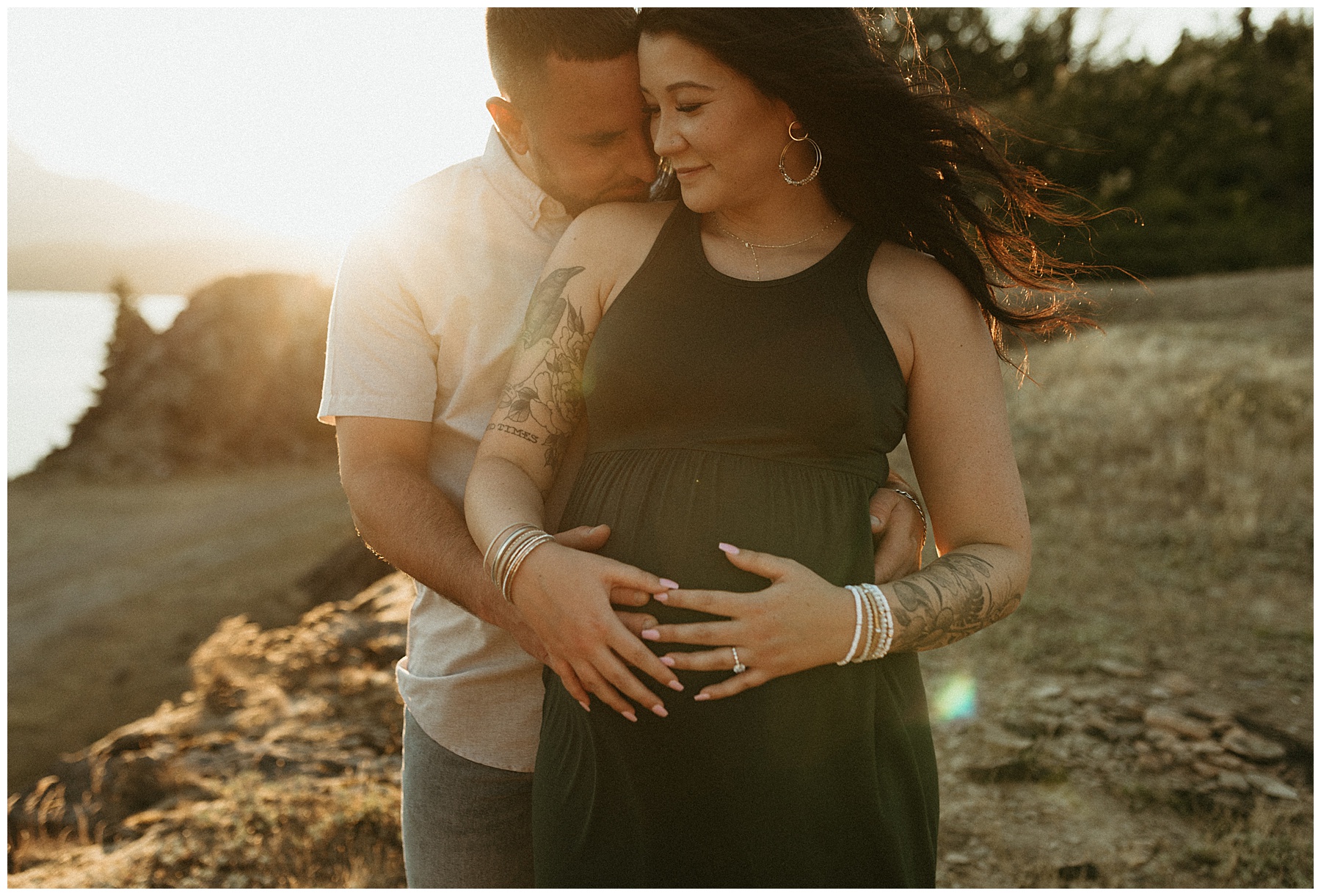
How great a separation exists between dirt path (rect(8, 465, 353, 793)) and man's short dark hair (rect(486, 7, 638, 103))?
602 cm

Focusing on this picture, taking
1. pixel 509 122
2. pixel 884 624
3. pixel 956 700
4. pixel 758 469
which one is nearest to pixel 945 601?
pixel 884 624

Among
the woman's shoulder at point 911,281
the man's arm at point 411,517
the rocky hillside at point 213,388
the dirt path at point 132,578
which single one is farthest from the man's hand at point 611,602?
the rocky hillside at point 213,388

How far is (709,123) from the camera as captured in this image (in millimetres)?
1772

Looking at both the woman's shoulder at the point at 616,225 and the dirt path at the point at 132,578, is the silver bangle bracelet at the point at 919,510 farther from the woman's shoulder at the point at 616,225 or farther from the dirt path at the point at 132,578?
the dirt path at the point at 132,578

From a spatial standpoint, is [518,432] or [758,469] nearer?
[758,469]

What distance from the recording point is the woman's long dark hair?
1.76 metres

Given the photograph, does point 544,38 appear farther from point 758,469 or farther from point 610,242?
point 758,469

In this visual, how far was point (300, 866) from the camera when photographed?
3578 mm

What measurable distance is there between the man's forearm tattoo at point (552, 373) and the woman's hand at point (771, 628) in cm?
47

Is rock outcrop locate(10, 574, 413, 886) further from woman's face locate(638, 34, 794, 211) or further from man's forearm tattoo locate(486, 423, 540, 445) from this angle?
woman's face locate(638, 34, 794, 211)

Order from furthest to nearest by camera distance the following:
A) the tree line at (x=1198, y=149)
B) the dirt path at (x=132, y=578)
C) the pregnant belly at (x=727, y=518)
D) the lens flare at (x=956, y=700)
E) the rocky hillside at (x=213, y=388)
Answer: the tree line at (x=1198, y=149) → the rocky hillside at (x=213, y=388) → the dirt path at (x=132, y=578) → the lens flare at (x=956, y=700) → the pregnant belly at (x=727, y=518)

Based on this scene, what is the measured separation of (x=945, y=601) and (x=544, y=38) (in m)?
1.44

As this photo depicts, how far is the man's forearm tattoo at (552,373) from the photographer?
5.98ft

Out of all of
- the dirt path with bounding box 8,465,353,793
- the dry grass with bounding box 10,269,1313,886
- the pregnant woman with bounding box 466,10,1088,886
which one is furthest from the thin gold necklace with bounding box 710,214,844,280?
the dirt path with bounding box 8,465,353,793
